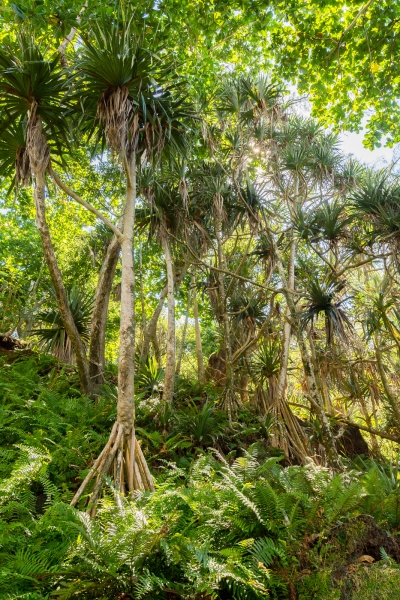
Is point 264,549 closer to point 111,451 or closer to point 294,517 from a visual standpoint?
point 294,517

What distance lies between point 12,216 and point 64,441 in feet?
28.6

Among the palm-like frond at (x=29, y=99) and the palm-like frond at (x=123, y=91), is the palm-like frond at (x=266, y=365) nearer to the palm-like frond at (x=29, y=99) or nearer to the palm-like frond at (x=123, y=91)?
the palm-like frond at (x=123, y=91)

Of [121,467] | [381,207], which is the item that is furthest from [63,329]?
[381,207]

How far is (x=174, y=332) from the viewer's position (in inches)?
255

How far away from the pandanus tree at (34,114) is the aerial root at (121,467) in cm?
194

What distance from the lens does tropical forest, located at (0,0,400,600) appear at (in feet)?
6.56

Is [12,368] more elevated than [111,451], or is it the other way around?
[12,368]

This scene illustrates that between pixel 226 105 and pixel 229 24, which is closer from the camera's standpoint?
pixel 229 24

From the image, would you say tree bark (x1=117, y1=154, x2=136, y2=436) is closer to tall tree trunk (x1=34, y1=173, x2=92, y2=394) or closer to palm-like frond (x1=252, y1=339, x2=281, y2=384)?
tall tree trunk (x1=34, y1=173, x2=92, y2=394)

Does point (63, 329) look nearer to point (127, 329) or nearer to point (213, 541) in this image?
point (127, 329)

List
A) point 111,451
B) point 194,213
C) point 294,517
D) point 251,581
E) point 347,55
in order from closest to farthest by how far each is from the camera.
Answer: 1. point 251,581
2. point 294,517
3. point 111,451
4. point 347,55
5. point 194,213

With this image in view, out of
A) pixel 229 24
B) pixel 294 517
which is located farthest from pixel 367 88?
pixel 294 517

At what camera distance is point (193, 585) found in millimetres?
1826

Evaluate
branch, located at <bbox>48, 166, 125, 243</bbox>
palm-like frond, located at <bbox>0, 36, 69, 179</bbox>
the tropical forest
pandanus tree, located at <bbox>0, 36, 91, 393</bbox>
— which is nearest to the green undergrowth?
the tropical forest
